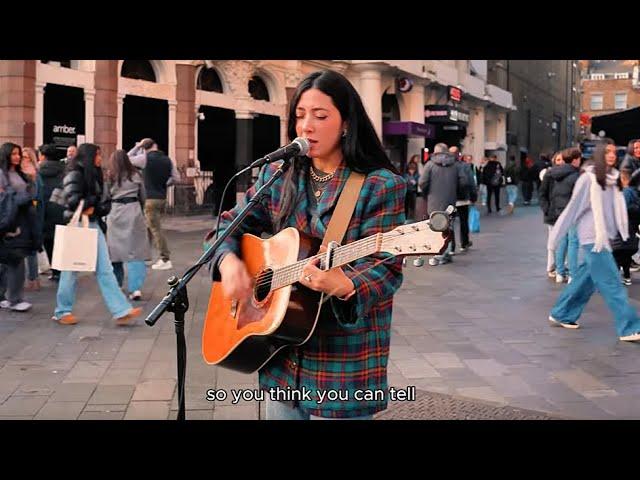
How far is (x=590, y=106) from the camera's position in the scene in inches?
2453

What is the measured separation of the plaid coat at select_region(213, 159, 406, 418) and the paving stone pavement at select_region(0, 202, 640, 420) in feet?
6.96

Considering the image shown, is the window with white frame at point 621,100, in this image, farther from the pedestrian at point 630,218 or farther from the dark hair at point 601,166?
the dark hair at point 601,166

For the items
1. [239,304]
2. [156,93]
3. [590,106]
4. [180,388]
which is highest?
[590,106]

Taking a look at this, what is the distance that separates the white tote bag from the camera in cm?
743

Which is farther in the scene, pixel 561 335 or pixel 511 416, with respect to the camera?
pixel 561 335

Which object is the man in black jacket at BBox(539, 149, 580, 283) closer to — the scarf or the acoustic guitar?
the scarf

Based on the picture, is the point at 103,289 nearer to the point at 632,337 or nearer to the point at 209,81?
the point at 632,337

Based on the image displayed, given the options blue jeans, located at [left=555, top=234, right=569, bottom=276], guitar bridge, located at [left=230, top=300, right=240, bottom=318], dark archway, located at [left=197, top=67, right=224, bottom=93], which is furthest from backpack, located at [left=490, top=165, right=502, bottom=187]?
guitar bridge, located at [left=230, top=300, right=240, bottom=318]

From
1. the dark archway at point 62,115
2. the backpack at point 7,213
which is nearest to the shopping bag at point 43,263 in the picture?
the backpack at point 7,213

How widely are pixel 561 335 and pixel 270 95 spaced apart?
18745 mm
